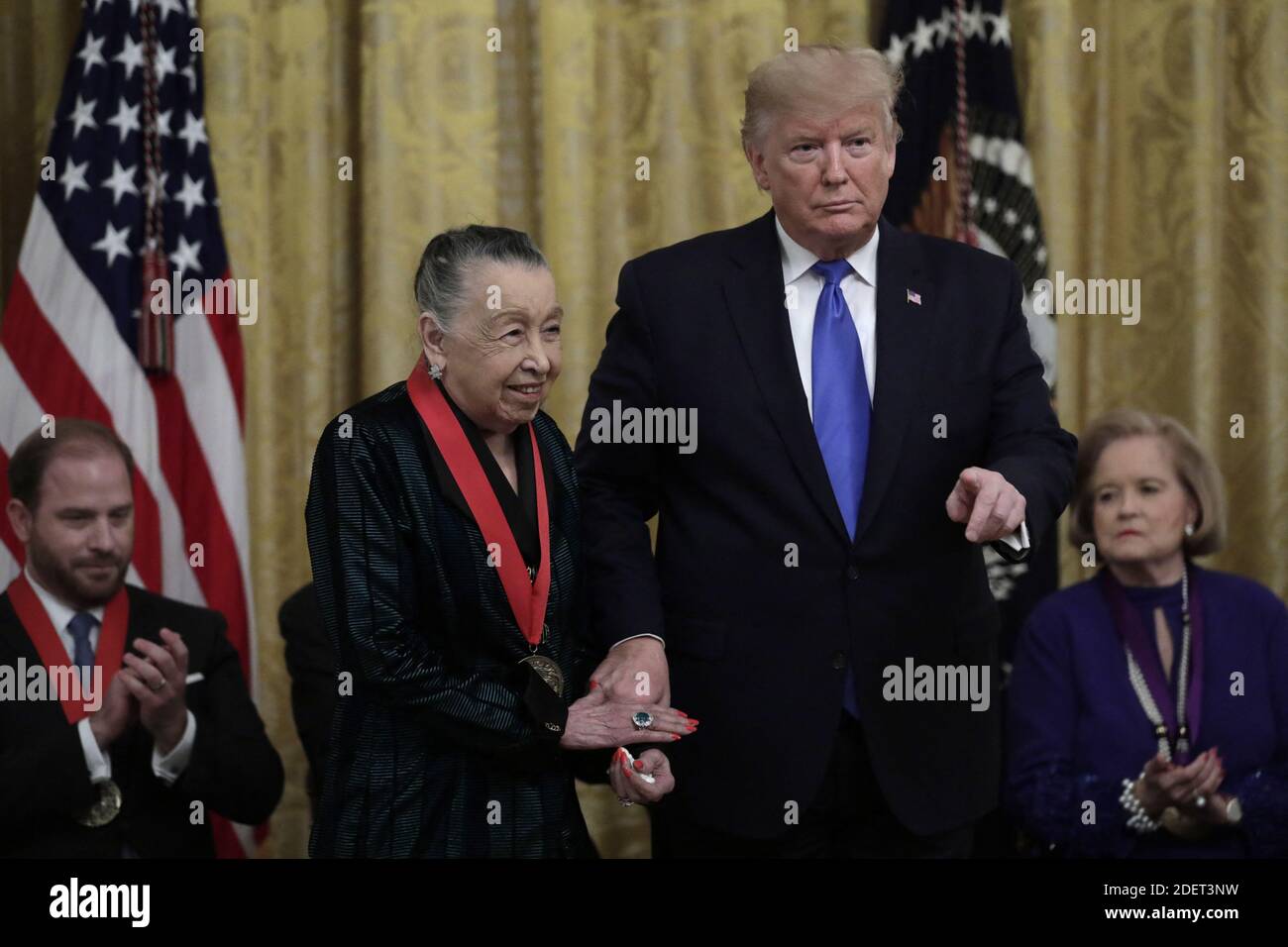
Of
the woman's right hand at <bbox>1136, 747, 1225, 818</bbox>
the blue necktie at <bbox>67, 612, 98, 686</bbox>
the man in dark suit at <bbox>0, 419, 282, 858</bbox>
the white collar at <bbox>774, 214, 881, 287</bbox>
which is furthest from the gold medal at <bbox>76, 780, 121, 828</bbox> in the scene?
the woman's right hand at <bbox>1136, 747, 1225, 818</bbox>

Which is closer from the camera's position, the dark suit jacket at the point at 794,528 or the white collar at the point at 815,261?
the dark suit jacket at the point at 794,528

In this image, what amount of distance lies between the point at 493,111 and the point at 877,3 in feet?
3.86

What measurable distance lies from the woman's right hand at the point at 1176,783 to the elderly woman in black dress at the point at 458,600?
A: 130cm

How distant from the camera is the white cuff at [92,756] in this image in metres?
2.96

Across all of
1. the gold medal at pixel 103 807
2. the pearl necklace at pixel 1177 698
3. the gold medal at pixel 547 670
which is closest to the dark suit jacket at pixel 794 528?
the gold medal at pixel 547 670

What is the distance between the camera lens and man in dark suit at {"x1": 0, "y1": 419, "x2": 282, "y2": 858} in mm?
2947

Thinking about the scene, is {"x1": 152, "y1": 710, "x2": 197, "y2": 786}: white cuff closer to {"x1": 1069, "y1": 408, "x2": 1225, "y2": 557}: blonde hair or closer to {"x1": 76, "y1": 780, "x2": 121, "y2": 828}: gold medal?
{"x1": 76, "y1": 780, "x2": 121, "y2": 828}: gold medal

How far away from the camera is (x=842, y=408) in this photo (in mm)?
2389

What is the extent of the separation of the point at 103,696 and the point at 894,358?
1.74 metres

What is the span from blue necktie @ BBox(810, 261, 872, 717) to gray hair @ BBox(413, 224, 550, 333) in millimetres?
471

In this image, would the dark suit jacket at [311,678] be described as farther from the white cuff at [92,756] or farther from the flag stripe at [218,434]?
the white cuff at [92,756]

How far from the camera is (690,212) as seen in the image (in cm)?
430

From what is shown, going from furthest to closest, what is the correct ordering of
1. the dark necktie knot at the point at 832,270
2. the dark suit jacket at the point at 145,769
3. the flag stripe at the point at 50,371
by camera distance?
the flag stripe at the point at 50,371 < the dark suit jacket at the point at 145,769 < the dark necktie knot at the point at 832,270
